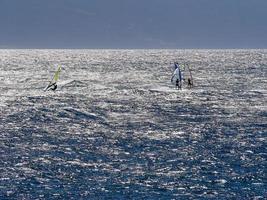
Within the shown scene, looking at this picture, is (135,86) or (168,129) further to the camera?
(135,86)

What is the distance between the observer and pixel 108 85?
7303 inches

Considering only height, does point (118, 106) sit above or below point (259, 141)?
above

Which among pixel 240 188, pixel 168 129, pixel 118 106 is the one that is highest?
pixel 118 106

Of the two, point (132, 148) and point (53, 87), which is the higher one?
point (53, 87)

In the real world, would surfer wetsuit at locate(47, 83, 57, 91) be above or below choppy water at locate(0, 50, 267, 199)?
above

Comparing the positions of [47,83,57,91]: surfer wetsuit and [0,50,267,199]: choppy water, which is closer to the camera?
[0,50,267,199]: choppy water

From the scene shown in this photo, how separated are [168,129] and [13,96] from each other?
218 feet

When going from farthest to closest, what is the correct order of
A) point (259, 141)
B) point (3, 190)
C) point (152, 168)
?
point (259, 141), point (152, 168), point (3, 190)

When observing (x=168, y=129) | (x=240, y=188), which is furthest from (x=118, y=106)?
(x=240, y=188)

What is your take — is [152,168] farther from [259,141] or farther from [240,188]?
[259,141]

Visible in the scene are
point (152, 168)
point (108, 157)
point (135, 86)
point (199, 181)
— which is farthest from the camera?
point (135, 86)

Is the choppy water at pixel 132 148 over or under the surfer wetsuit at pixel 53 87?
under

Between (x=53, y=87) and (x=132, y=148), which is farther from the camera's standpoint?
(x=53, y=87)

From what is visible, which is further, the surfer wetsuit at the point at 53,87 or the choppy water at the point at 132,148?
the surfer wetsuit at the point at 53,87
